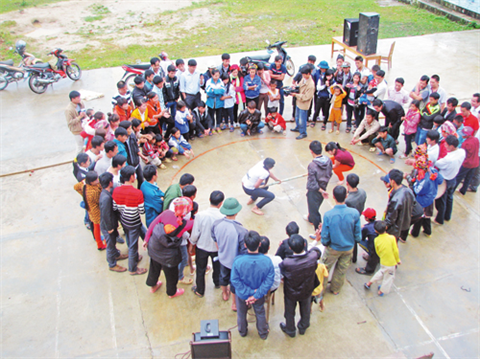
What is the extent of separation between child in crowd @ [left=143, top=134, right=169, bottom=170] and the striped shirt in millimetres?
2577

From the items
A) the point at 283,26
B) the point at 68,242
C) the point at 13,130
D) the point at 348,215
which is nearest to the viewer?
the point at 348,215

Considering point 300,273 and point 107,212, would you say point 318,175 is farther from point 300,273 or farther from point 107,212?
point 107,212

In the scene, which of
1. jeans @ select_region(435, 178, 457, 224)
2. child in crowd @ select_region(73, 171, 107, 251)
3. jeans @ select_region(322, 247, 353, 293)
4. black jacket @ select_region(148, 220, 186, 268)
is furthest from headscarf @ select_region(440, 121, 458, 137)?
child in crowd @ select_region(73, 171, 107, 251)

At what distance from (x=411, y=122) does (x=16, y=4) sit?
62.6ft

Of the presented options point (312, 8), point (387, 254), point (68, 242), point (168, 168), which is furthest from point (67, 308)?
point (312, 8)

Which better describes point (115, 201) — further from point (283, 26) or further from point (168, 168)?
point (283, 26)

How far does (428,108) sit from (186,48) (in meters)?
9.28

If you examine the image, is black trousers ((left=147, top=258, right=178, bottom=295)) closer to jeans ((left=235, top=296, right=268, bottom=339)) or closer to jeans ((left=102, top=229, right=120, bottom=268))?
jeans ((left=102, top=229, right=120, bottom=268))

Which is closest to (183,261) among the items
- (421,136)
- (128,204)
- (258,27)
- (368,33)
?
(128,204)

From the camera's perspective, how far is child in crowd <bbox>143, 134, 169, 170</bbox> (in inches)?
288

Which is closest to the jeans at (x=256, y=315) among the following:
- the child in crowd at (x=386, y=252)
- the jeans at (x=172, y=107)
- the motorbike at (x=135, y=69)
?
→ the child in crowd at (x=386, y=252)

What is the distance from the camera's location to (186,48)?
1369 centimetres

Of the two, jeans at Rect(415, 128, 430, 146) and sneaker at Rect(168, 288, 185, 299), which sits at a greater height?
jeans at Rect(415, 128, 430, 146)

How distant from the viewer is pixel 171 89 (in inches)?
315
